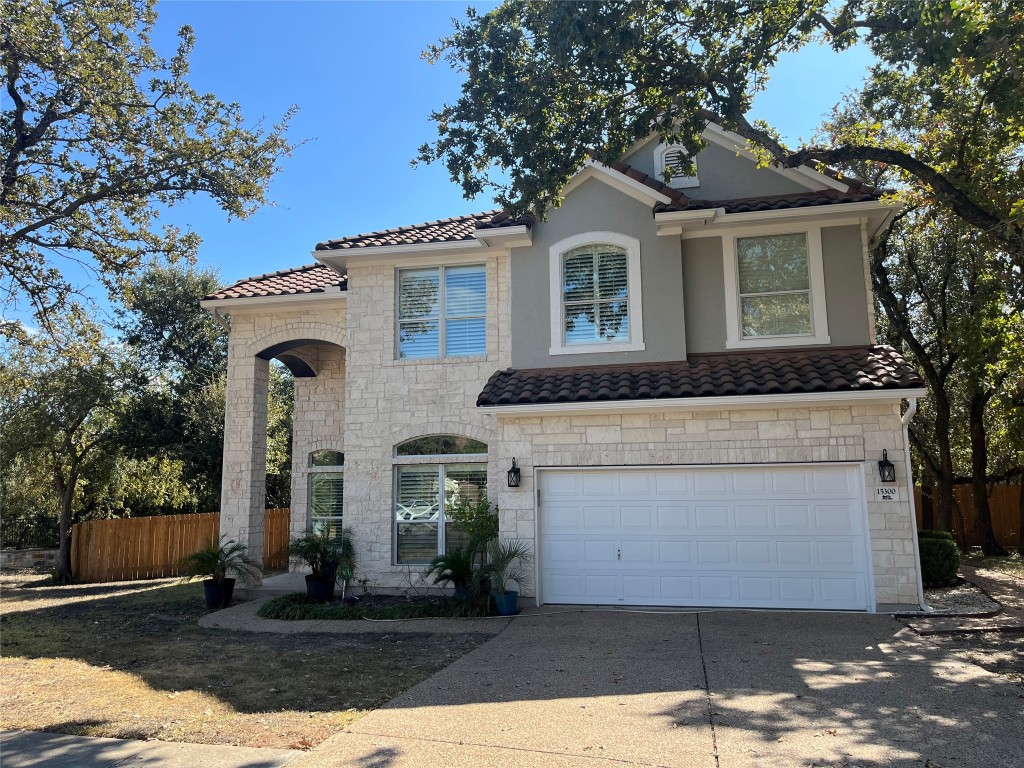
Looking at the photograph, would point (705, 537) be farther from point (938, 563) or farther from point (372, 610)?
point (372, 610)

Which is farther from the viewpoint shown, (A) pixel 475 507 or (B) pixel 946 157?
(A) pixel 475 507

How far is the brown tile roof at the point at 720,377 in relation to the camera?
36.3ft

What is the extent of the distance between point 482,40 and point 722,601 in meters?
9.20

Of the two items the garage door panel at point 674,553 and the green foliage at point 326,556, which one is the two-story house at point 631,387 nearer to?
the garage door panel at point 674,553

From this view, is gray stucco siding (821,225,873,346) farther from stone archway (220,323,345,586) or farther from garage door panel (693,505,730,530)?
stone archway (220,323,345,586)

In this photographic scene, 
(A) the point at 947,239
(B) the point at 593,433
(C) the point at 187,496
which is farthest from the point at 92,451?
(A) the point at 947,239

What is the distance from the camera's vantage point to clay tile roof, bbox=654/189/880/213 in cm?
1218

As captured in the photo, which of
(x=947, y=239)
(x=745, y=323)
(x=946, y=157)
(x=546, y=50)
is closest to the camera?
(x=546, y=50)

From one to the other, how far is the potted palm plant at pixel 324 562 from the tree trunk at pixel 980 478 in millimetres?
16941

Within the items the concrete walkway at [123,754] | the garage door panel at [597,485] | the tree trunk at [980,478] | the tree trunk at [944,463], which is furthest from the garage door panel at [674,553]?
the tree trunk at [980,478]

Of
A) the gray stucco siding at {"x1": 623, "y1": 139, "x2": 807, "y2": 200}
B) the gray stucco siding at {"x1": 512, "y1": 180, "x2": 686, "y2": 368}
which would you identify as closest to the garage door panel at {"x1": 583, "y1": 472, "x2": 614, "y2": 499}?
the gray stucco siding at {"x1": 512, "y1": 180, "x2": 686, "y2": 368}

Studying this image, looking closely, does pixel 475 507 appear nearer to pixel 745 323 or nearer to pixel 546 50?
pixel 745 323

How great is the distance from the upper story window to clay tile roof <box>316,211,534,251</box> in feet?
2.04

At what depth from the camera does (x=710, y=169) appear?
1387 centimetres
